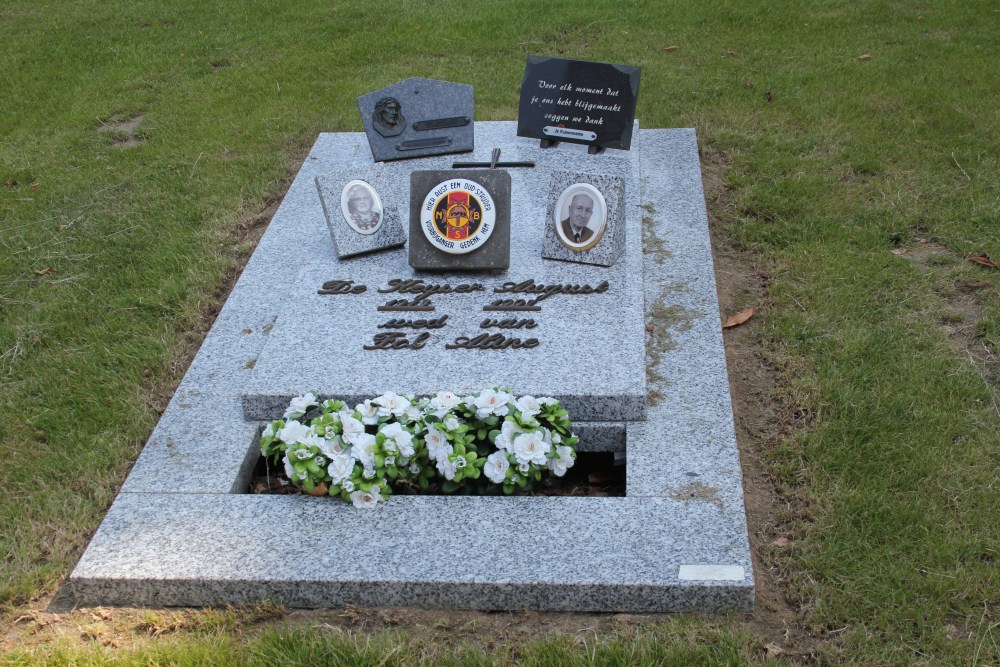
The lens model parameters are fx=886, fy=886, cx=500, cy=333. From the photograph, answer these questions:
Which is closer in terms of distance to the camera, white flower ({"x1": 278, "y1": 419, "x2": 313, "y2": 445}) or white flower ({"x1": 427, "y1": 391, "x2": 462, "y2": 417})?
white flower ({"x1": 278, "y1": 419, "x2": 313, "y2": 445})

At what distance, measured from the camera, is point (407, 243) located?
463cm

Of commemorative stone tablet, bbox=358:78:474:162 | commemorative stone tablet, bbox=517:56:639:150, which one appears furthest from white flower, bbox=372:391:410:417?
commemorative stone tablet, bbox=517:56:639:150

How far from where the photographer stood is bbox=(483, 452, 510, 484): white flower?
130 inches

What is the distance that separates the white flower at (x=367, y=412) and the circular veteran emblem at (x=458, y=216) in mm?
1130

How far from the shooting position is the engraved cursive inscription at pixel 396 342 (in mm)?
3900

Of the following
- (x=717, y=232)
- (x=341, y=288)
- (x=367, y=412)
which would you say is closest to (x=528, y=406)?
(x=367, y=412)

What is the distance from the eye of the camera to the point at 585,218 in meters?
4.31

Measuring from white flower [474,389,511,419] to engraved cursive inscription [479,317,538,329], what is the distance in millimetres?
656

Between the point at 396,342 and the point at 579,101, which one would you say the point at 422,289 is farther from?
the point at 579,101

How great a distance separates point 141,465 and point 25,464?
58 centimetres

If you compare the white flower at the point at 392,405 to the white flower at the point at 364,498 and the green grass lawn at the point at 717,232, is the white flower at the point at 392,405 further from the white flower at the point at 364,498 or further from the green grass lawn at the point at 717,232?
the green grass lawn at the point at 717,232

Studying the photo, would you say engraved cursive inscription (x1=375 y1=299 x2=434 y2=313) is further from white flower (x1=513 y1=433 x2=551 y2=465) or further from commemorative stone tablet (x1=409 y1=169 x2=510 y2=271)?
white flower (x1=513 y1=433 x2=551 y2=465)

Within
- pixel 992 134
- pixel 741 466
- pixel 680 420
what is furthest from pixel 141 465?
pixel 992 134

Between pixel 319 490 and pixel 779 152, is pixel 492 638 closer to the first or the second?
pixel 319 490
